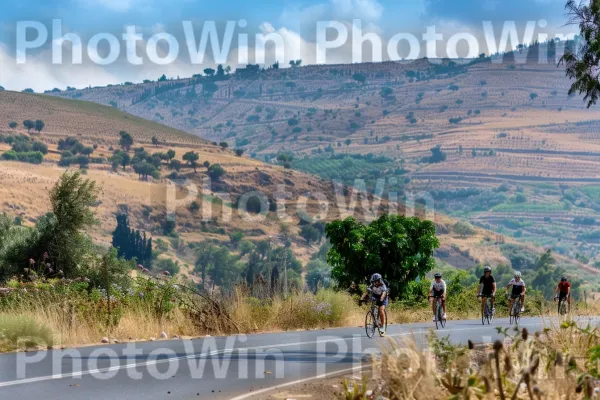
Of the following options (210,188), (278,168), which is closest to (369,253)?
(210,188)

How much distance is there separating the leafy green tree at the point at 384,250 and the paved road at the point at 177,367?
47.9 ft

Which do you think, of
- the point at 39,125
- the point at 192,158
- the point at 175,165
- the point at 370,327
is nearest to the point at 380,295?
the point at 370,327

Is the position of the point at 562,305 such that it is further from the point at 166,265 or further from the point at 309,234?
the point at 309,234

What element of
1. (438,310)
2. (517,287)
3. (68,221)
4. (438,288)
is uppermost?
(68,221)

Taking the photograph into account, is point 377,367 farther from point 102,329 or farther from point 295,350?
point 102,329

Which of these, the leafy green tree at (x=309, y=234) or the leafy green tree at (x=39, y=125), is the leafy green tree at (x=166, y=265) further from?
the leafy green tree at (x=39, y=125)

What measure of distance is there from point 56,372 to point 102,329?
5.84 meters

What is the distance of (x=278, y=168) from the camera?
183 metres

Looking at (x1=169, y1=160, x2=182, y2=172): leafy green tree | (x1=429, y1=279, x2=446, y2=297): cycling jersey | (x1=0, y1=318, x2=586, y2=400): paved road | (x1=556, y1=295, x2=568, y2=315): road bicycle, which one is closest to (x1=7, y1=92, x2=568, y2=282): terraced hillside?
(x1=169, y1=160, x2=182, y2=172): leafy green tree

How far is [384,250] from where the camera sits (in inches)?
1375

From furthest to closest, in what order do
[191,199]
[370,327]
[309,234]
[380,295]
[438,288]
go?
1. [191,199]
2. [309,234]
3. [438,288]
4. [370,327]
5. [380,295]

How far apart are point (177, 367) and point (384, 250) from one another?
21372mm

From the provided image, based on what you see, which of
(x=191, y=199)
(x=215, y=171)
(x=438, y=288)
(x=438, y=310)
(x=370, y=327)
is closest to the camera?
(x=370, y=327)

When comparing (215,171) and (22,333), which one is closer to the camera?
(22,333)
